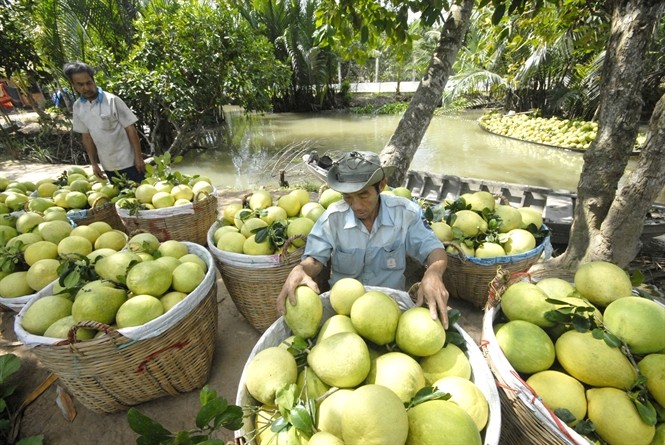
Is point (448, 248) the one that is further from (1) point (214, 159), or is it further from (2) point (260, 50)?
(1) point (214, 159)

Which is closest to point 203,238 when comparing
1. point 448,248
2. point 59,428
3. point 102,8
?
point 59,428

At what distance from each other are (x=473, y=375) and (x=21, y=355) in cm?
340

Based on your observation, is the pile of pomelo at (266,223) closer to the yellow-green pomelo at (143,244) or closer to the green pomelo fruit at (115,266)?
the yellow-green pomelo at (143,244)

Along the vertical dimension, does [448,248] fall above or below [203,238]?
above

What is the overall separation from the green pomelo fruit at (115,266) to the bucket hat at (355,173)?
1399mm

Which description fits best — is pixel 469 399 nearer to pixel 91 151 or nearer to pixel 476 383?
pixel 476 383

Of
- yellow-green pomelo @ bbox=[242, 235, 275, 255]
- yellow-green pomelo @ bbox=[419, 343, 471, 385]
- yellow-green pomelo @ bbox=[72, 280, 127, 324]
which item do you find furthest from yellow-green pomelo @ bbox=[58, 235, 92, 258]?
yellow-green pomelo @ bbox=[419, 343, 471, 385]

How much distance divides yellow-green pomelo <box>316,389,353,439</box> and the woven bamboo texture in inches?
45.1

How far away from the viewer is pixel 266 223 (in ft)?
9.30

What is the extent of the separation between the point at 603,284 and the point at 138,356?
8.01ft

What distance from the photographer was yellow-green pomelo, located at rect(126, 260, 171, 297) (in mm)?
1971

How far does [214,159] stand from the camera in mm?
11516

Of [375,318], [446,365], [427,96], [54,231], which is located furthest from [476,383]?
[427,96]

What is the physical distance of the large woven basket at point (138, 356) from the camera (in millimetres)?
1672
